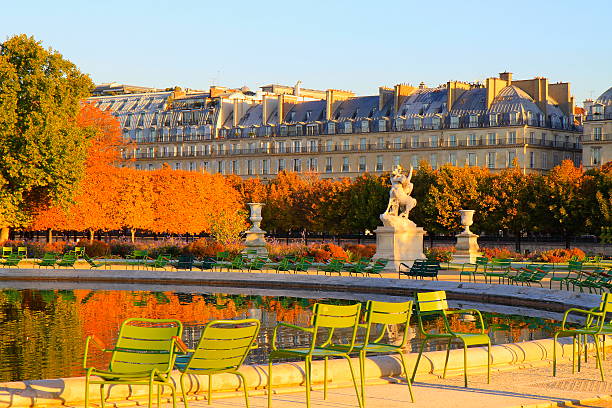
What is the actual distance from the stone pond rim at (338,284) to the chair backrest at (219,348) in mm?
13081

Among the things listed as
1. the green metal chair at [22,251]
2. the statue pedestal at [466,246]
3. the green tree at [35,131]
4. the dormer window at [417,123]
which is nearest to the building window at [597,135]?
the dormer window at [417,123]

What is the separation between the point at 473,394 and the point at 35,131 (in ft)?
119

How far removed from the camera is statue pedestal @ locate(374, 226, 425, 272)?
115 feet

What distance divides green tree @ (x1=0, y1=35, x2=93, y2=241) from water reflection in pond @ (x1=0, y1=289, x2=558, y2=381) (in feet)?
53.4

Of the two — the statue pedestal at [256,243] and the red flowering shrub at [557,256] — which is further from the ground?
the statue pedestal at [256,243]

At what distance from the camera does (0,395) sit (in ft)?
30.8

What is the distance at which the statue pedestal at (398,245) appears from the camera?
35062 millimetres

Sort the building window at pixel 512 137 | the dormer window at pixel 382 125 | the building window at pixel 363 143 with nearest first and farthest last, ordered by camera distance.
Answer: the building window at pixel 512 137 → the dormer window at pixel 382 125 → the building window at pixel 363 143

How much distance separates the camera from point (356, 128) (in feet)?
323

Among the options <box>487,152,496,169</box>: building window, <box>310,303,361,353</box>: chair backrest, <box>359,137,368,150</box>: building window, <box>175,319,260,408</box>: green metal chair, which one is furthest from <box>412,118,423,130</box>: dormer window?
<box>175,319,260,408</box>: green metal chair

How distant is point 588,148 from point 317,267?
187ft

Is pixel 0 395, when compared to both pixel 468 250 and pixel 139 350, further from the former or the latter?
pixel 468 250

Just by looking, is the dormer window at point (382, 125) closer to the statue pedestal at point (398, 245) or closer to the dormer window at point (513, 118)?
the dormer window at point (513, 118)

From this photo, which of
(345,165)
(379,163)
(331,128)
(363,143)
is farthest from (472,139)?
(331,128)
